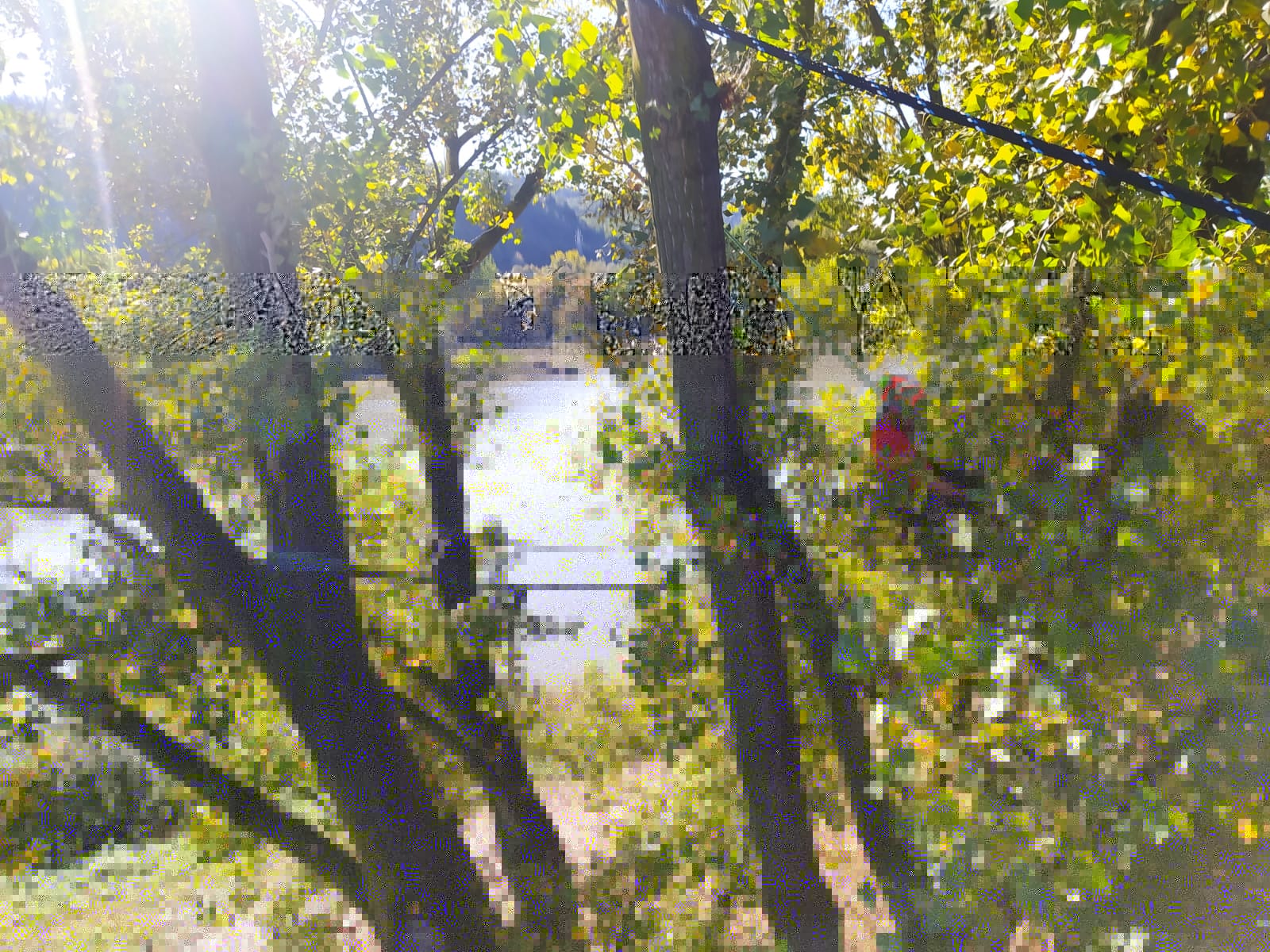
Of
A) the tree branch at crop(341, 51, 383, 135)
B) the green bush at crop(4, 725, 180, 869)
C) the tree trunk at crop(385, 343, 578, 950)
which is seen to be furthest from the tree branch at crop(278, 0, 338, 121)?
the green bush at crop(4, 725, 180, 869)

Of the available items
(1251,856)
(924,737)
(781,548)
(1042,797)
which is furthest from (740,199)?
(1251,856)

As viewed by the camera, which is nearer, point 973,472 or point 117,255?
point 973,472

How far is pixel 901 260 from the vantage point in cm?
330

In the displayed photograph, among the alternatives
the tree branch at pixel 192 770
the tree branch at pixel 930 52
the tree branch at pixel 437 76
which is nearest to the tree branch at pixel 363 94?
the tree branch at pixel 437 76

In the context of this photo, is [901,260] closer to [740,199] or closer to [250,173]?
[740,199]

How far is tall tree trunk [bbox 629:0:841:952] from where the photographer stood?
3.20m

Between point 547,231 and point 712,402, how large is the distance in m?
3.54

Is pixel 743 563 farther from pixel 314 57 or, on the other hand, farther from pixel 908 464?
pixel 314 57

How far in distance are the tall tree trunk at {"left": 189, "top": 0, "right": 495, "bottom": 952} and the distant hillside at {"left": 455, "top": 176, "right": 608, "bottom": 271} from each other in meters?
1.44

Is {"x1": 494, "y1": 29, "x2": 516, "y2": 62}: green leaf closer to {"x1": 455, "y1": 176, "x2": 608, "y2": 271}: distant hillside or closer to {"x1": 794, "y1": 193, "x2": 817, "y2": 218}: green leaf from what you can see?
{"x1": 455, "y1": 176, "x2": 608, "y2": 271}: distant hillside

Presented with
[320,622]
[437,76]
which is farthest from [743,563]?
[437,76]

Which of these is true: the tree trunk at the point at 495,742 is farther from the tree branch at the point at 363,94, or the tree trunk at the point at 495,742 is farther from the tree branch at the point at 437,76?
the tree branch at the point at 437,76

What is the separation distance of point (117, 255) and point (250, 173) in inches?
27.0

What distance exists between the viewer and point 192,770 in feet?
11.7
